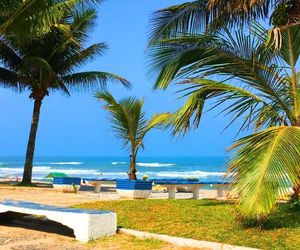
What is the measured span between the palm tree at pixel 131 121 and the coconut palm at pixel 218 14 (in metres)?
5.43

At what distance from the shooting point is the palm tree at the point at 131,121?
46.4ft

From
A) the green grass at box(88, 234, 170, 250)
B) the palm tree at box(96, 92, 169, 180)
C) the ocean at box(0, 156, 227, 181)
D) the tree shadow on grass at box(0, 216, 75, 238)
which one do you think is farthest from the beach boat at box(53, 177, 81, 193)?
the ocean at box(0, 156, 227, 181)

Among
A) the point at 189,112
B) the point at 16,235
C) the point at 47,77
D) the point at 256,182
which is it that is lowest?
the point at 16,235

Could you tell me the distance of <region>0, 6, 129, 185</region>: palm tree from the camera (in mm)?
19656

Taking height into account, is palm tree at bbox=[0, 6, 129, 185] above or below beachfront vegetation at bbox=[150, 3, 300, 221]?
above

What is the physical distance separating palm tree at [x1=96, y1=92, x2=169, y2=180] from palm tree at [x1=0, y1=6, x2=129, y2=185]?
579 centimetres

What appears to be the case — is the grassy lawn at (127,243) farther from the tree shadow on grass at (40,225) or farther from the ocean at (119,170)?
the ocean at (119,170)

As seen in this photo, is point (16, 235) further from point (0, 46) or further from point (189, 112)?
point (0, 46)

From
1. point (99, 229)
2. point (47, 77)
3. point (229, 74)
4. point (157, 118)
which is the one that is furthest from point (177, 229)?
point (47, 77)

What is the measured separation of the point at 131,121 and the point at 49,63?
7.08 meters

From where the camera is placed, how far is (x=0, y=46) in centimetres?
1917

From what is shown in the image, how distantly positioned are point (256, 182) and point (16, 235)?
388 centimetres

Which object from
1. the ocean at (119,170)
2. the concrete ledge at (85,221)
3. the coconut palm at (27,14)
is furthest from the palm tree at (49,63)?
the ocean at (119,170)

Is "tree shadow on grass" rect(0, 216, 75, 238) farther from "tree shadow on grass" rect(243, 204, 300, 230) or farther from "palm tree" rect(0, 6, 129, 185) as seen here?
"palm tree" rect(0, 6, 129, 185)
